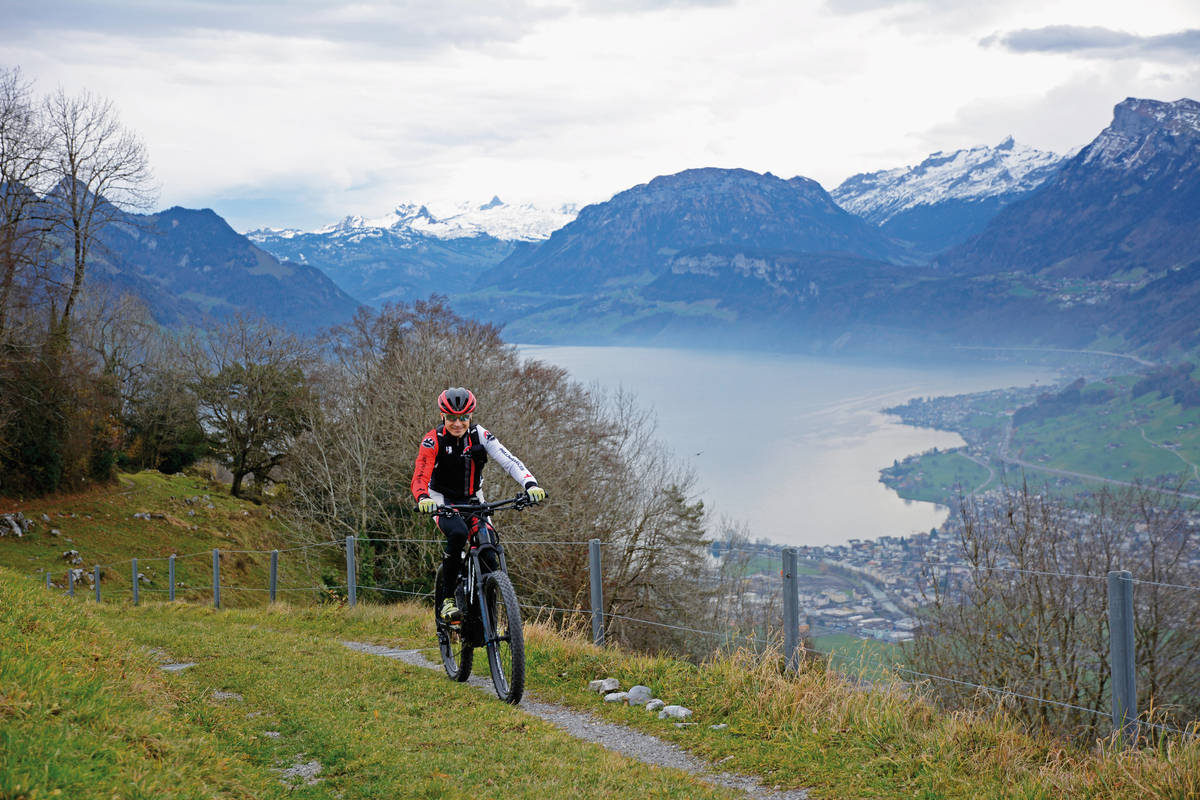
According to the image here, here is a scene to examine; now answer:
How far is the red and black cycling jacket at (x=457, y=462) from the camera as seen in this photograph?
6.87 meters

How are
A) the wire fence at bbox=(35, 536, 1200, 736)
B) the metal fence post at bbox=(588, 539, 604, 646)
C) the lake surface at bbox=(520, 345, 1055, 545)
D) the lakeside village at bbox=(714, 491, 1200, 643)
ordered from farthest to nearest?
the lake surface at bbox=(520, 345, 1055, 545), the lakeside village at bbox=(714, 491, 1200, 643), the metal fence post at bbox=(588, 539, 604, 646), the wire fence at bbox=(35, 536, 1200, 736)

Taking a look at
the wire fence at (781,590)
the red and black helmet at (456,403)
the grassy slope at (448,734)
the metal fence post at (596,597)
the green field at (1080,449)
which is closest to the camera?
the grassy slope at (448,734)

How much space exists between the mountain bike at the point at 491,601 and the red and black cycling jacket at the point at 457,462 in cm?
22

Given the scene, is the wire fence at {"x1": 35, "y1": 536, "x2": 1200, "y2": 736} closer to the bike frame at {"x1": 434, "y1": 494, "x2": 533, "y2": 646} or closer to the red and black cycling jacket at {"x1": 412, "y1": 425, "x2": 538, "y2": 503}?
the bike frame at {"x1": 434, "y1": 494, "x2": 533, "y2": 646}

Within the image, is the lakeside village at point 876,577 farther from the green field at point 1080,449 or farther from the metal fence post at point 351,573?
the green field at point 1080,449

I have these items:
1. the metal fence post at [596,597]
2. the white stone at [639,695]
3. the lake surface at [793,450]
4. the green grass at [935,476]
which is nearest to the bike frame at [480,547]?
the white stone at [639,695]

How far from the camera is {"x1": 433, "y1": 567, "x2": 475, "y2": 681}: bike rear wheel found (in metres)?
7.45

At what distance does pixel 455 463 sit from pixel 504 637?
4.53 ft

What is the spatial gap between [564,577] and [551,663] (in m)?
12.6

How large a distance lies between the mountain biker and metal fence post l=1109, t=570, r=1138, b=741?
3910mm

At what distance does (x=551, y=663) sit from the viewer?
25.9ft

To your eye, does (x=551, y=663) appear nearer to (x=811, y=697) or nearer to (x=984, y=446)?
(x=811, y=697)

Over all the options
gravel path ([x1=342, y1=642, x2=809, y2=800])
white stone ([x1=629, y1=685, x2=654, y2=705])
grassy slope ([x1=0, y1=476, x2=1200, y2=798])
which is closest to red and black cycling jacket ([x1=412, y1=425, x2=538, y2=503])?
grassy slope ([x1=0, y1=476, x2=1200, y2=798])

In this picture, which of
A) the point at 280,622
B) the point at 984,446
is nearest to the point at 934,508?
the point at 984,446
